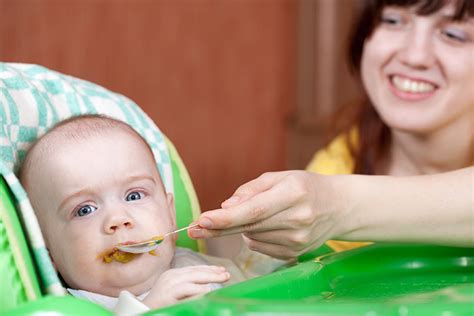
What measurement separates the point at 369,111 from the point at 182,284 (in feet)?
2.83

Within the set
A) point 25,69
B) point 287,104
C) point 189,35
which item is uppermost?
point 25,69

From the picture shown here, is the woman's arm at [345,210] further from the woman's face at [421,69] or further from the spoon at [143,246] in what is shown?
the woman's face at [421,69]

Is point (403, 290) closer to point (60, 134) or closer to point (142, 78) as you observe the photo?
A: point (60, 134)

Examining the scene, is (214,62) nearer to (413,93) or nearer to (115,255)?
(413,93)

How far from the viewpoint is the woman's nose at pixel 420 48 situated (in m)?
1.30

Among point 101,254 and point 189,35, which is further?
point 189,35

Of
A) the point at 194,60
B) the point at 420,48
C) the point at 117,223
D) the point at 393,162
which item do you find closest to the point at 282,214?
the point at 117,223

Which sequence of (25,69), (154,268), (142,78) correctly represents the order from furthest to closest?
(142,78) → (25,69) → (154,268)

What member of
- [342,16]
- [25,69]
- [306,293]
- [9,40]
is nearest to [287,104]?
[342,16]

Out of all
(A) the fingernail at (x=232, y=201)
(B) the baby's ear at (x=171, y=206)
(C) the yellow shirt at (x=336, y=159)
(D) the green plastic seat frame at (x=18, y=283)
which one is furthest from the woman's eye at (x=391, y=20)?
(D) the green plastic seat frame at (x=18, y=283)

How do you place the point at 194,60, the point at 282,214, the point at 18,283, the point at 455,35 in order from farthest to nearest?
1. the point at 194,60
2. the point at 455,35
3. the point at 282,214
4. the point at 18,283

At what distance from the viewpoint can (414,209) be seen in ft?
3.31

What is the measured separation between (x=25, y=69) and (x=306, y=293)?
469 mm

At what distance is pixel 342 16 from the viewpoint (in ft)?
9.72
